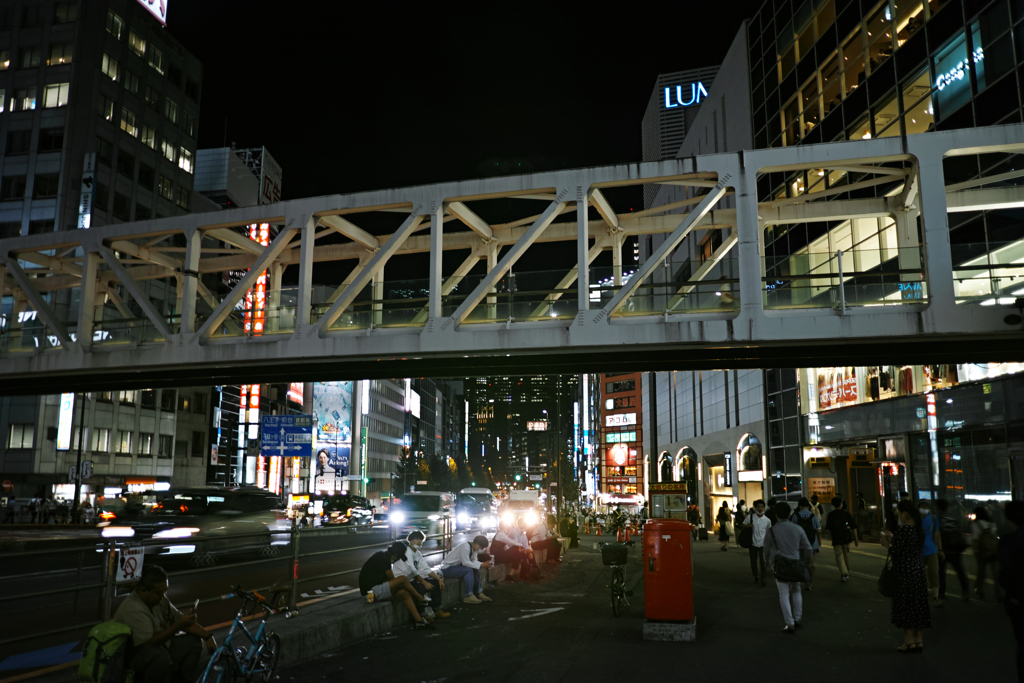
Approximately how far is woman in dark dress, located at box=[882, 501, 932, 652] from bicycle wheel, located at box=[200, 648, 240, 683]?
7.23 metres

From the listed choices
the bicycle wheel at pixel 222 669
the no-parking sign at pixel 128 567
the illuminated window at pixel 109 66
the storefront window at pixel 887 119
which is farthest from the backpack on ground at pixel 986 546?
the illuminated window at pixel 109 66

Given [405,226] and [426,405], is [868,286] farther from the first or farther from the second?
[426,405]

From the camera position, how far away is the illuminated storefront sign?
131 meters

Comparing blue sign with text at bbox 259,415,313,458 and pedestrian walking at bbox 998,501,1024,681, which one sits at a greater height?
blue sign with text at bbox 259,415,313,458

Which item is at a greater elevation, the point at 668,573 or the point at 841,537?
the point at 668,573

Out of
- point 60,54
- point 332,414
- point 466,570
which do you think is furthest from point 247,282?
point 332,414

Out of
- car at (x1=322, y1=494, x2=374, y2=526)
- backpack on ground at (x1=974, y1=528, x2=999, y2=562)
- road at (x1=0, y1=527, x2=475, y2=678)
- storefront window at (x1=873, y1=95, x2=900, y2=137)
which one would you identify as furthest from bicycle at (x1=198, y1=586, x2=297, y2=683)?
car at (x1=322, y1=494, x2=374, y2=526)

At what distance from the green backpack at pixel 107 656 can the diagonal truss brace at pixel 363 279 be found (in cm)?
1677

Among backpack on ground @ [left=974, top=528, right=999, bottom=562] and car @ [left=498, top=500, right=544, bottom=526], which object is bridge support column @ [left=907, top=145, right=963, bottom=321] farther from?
car @ [left=498, top=500, right=544, bottom=526]

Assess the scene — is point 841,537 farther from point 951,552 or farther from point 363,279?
point 363,279

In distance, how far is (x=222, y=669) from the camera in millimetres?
6691

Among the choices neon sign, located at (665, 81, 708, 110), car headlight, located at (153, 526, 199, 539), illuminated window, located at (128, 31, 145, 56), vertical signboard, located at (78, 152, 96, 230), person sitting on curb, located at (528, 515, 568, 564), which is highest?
neon sign, located at (665, 81, 708, 110)

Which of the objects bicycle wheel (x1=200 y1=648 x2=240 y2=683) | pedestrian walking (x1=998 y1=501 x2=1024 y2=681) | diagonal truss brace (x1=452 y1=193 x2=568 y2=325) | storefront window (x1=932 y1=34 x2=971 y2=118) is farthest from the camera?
storefront window (x1=932 y1=34 x2=971 y2=118)

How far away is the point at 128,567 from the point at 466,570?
261 inches
